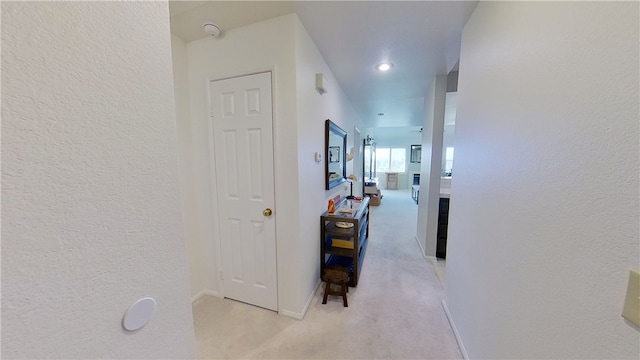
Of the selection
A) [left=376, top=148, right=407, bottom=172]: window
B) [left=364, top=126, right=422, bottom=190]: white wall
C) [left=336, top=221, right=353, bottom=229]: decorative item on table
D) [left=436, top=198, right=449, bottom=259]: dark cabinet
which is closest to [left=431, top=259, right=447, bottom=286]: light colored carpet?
[left=436, top=198, right=449, bottom=259]: dark cabinet

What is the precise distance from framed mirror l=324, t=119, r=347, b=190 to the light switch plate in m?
1.97

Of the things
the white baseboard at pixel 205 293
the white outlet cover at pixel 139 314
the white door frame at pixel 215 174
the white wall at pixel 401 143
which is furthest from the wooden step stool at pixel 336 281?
the white wall at pixel 401 143

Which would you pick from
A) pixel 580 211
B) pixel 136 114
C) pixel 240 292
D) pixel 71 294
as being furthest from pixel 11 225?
pixel 240 292

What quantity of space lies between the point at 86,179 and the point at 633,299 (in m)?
1.34

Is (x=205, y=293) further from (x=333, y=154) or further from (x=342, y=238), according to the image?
(x=333, y=154)

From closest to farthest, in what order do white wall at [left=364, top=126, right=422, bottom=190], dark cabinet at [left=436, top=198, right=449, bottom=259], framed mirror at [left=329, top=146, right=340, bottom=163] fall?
framed mirror at [left=329, top=146, right=340, bottom=163], dark cabinet at [left=436, top=198, right=449, bottom=259], white wall at [left=364, top=126, right=422, bottom=190]

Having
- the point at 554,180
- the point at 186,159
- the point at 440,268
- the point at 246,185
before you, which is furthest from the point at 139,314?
the point at 440,268

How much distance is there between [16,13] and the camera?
1.25ft

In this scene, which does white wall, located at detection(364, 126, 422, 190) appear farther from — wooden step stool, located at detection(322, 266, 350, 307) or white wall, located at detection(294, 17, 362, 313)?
wooden step stool, located at detection(322, 266, 350, 307)

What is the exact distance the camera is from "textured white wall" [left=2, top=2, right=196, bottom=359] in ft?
1.26

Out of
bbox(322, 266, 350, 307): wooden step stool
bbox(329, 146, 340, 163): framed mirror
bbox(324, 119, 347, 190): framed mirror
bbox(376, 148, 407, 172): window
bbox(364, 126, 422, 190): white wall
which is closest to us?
bbox(322, 266, 350, 307): wooden step stool

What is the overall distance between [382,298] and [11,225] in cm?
233

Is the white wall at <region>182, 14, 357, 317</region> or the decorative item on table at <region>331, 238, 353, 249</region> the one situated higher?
the white wall at <region>182, 14, 357, 317</region>

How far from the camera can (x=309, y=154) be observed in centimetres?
187
